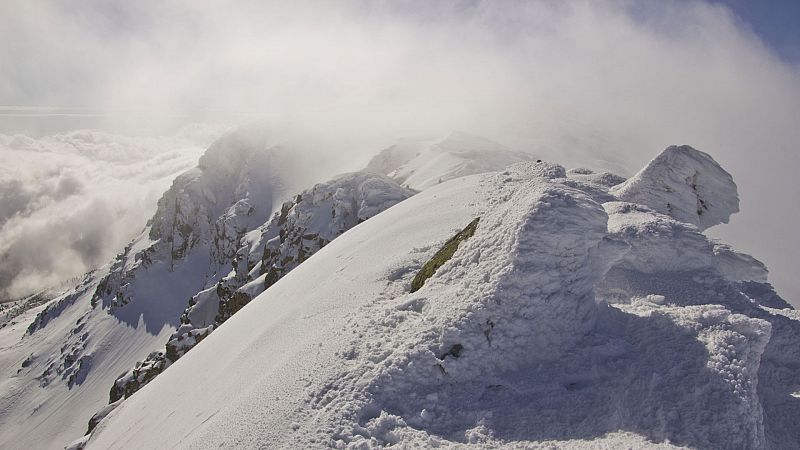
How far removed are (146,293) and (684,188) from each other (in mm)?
130673

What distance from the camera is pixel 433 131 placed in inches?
4218

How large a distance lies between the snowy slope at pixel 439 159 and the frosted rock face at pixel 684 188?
37.1 m

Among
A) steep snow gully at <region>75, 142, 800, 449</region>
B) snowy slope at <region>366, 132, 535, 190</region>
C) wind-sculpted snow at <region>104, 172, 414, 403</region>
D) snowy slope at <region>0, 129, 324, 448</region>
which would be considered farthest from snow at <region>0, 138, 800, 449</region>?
snowy slope at <region>0, 129, 324, 448</region>

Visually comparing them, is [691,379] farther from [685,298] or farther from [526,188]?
[526,188]

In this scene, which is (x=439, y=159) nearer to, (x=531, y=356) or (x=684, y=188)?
(x=684, y=188)

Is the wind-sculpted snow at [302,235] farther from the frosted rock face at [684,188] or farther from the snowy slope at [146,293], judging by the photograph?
the snowy slope at [146,293]

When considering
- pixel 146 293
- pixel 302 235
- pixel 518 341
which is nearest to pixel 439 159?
pixel 302 235

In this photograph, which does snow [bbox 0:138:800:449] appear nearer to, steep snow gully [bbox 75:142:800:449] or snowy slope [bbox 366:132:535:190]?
steep snow gully [bbox 75:142:800:449]

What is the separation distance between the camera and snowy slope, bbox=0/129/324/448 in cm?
10419

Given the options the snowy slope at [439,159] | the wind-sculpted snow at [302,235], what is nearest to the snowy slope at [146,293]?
the snowy slope at [439,159]

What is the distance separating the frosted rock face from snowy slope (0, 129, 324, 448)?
86743 mm

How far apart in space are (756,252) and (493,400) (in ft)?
318

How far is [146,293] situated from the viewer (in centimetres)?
12112

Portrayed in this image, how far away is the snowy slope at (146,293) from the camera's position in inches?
4102
